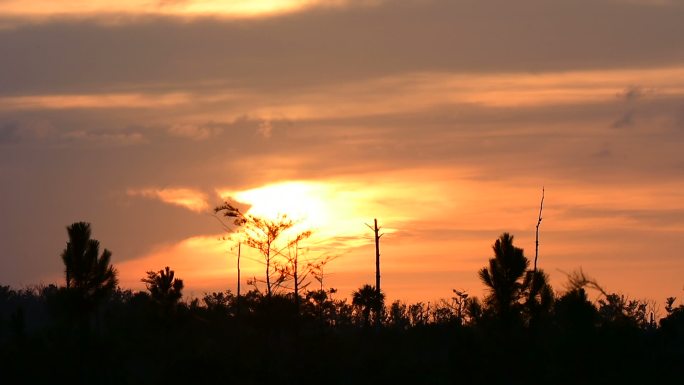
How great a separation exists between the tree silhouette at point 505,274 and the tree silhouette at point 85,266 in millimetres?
16214

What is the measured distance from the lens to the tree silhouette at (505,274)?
5547 centimetres

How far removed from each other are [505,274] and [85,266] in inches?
706

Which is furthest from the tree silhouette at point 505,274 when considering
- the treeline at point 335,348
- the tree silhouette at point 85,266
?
the tree silhouette at point 85,266

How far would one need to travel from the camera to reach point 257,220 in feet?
256

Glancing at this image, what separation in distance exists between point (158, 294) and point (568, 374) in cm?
1956

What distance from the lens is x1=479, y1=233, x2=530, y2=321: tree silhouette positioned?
182 ft

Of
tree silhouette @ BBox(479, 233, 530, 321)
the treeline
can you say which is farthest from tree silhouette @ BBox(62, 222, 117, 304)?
tree silhouette @ BBox(479, 233, 530, 321)

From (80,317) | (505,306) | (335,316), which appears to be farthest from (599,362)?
(335,316)

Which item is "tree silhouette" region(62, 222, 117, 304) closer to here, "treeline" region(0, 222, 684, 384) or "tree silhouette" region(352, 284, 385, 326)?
"treeline" region(0, 222, 684, 384)

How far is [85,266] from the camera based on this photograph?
5428cm

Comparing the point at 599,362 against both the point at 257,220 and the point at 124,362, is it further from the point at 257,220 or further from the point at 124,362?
the point at 257,220

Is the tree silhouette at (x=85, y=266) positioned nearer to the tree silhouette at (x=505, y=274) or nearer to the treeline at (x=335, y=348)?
the treeline at (x=335, y=348)

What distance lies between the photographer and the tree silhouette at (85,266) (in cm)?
5416

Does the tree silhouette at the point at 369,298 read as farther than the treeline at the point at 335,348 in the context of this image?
Yes
